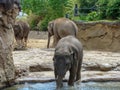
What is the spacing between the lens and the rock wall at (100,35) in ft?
60.8

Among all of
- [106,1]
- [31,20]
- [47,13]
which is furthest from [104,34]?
[31,20]

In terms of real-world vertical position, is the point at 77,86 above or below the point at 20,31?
above

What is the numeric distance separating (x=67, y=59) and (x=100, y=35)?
9496mm

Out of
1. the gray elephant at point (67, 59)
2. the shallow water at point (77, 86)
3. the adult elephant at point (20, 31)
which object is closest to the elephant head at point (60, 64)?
the gray elephant at point (67, 59)

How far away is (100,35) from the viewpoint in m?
19.0

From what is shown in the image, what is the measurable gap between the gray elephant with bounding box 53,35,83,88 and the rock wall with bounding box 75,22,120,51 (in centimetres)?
775

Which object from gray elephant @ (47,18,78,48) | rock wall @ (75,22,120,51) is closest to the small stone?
gray elephant @ (47,18,78,48)

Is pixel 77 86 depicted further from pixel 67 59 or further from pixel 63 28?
pixel 63 28

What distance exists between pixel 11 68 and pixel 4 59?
0.44 m

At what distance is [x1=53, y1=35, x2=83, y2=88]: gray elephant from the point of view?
31.6 feet

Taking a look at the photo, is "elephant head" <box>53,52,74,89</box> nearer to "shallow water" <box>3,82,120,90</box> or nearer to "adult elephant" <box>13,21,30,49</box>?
"shallow water" <box>3,82,120,90</box>

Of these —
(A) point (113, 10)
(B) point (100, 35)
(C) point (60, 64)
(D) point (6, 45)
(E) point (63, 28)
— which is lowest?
(B) point (100, 35)

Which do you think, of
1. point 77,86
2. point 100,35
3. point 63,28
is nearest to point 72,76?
point 77,86

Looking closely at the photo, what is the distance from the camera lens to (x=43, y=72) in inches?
484
